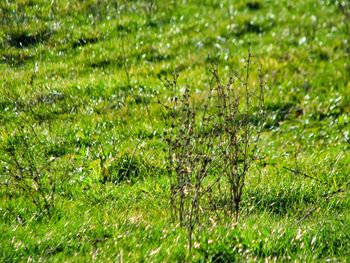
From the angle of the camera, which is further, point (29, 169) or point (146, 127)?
point (146, 127)

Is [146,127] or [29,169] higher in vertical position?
[29,169]

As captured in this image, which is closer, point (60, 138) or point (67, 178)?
point (67, 178)

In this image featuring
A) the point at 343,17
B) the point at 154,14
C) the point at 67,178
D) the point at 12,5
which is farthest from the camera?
the point at 343,17

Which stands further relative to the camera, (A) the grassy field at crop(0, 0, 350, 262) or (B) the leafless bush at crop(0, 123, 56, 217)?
(B) the leafless bush at crop(0, 123, 56, 217)

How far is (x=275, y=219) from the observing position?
20.8 ft

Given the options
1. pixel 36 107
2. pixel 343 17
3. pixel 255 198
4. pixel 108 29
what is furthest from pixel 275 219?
pixel 343 17

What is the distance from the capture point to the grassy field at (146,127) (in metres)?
5.52

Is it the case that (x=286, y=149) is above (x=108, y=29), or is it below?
below

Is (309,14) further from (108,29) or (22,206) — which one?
(22,206)

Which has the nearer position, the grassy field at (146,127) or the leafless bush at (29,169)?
the grassy field at (146,127)

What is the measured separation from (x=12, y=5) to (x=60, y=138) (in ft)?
13.6

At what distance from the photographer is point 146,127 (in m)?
9.28

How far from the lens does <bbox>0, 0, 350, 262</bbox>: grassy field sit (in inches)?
217

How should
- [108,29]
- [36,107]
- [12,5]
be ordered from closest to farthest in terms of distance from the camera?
[36,107] < [12,5] < [108,29]
